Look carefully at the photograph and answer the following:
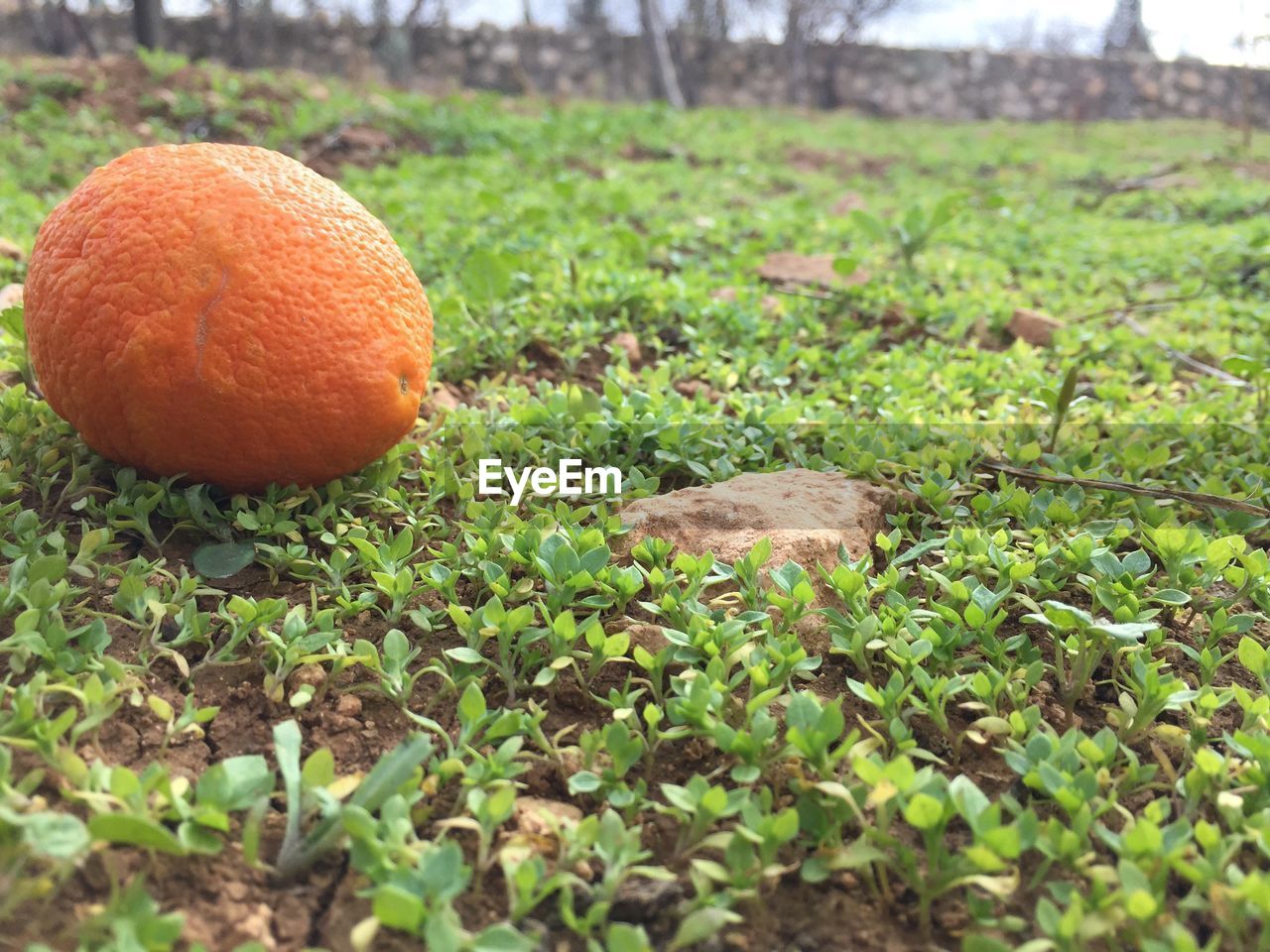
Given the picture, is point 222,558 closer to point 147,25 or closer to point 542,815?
point 542,815

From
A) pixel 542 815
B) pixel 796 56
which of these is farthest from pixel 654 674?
pixel 796 56

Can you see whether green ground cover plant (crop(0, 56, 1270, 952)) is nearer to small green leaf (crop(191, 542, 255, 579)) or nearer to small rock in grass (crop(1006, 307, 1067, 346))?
small green leaf (crop(191, 542, 255, 579))

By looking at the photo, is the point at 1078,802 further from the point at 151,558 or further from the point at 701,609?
the point at 151,558

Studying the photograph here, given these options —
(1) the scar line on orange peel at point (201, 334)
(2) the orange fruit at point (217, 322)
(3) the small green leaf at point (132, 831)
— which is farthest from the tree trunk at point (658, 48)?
(3) the small green leaf at point (132, 831)

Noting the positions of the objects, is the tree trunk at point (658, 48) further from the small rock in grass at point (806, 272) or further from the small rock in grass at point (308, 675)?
the small rock in grass at point (308, 675)

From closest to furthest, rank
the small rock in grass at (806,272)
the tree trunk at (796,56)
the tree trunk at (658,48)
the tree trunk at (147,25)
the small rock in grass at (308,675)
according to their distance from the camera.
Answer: the small rock in grass at (308,675) < the small rock in grass at (806,272) < the tree trunk at (147,25) < the tree trunk at (658,48) < the tree trunk at (796,56)
